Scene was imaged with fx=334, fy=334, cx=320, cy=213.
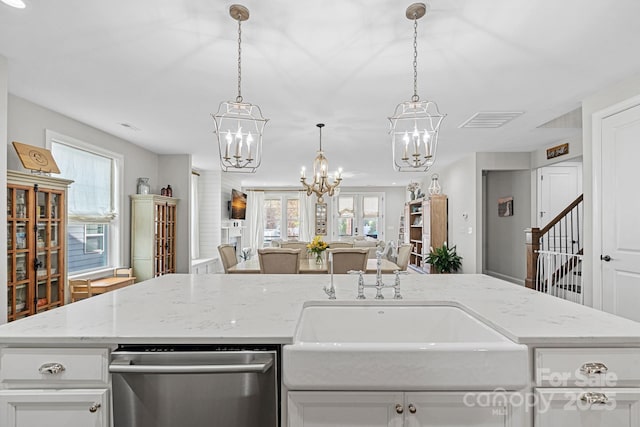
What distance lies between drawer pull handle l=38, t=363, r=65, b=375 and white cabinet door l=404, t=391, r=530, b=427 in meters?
1.18

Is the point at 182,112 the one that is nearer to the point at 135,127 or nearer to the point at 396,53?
the point at 135,127

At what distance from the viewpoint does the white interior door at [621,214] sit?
2773mm

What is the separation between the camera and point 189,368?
43.2 inches

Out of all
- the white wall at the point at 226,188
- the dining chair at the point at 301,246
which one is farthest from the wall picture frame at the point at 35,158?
the white wall at the point at 226,188

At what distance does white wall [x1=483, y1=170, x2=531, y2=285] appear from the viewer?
241 inches

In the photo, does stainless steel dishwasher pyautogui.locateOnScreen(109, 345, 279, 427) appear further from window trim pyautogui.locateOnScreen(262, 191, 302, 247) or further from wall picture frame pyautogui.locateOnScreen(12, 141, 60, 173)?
window trim pyautogui.locateOnScreen(262, 191, 302, 247)

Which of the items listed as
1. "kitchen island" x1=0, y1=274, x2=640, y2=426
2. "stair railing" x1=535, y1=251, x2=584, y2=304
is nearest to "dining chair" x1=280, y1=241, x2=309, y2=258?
"stair railing" x1=535, y1=251, x2=584, y2=304

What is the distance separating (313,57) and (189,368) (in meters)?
2.18

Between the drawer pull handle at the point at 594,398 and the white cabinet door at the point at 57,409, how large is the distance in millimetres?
1617

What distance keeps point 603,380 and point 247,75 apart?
9.35 feet

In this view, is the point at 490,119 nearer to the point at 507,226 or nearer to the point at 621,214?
the point at 621,214

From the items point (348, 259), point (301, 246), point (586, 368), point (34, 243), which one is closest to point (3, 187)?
point (34, 243)

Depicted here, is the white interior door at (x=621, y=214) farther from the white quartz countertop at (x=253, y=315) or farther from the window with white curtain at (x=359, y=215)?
the window with white curtain at (x=359, y=215)

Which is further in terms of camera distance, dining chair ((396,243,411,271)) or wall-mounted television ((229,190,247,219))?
wall-mounted television ((229,190,247,219))
